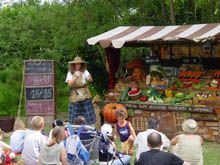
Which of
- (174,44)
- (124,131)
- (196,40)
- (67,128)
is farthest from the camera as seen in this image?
(174,44)

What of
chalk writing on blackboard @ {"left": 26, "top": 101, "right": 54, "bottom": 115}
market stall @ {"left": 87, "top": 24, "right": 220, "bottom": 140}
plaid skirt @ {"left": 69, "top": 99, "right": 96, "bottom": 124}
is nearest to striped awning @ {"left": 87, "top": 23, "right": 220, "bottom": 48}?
market stall @ {"left": 87, "top": 24, "right": 220, "bottom": 140}

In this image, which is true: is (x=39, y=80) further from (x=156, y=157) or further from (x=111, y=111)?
(x=156, y=157)

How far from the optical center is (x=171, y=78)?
1427cm

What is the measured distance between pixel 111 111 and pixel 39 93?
1966 millimetres

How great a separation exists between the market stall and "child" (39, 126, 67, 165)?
5326 millimetres

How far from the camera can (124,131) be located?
991 centimetres

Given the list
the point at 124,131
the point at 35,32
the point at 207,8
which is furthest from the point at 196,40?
the point at 35,32

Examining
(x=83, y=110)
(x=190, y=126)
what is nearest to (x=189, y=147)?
(x=190, y=126)

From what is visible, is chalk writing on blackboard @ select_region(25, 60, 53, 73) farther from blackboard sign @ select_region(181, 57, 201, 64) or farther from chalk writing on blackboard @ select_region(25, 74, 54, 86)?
blackboard sign @ select_region(181, 57, 201, 64)

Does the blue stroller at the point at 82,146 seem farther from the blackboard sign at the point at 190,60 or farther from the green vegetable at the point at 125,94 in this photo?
the blackboard sign at the point at 190,60

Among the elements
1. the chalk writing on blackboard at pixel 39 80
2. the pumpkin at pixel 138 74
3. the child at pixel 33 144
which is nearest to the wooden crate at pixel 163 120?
the pumpkin at pixel 138 74

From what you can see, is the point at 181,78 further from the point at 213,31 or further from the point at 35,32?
the point at 35,32

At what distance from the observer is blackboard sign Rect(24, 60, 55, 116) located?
1438 centimetres

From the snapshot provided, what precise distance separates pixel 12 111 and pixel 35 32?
290 centimetres
